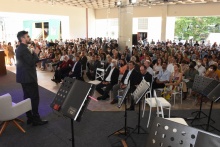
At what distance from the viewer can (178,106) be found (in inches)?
230

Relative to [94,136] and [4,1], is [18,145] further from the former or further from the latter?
[4,1]

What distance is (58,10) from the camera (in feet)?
57.3

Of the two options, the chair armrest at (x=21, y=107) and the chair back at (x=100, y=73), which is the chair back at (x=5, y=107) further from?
the chair back at (x=100, y=73)

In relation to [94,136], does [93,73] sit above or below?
above

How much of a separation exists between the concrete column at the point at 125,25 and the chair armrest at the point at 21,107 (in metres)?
8.14

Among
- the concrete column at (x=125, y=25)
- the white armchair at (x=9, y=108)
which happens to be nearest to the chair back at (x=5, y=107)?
the white armchair at (x=9, y=108)

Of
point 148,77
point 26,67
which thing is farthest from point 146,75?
point 26,67

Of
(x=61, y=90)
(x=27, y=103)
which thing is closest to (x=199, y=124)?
(x=61, y=90)

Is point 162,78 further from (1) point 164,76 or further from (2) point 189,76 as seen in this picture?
(2) point 189,76

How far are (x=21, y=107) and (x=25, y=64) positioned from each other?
85 cm

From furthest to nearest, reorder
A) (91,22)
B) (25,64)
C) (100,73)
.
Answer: (91,22) < (100,73) < (25,64)

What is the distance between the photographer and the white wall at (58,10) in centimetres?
1430

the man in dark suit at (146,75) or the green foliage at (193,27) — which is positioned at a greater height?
the green foliage at (193,27)

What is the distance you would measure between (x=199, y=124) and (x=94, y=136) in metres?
2.40
